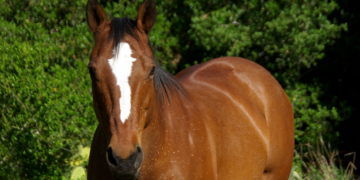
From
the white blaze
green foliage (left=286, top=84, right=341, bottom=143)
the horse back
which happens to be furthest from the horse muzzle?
green foliage (left=286, top=84, right=341, bottom=143)

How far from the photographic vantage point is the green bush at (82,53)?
4008mm

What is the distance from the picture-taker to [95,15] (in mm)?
1973

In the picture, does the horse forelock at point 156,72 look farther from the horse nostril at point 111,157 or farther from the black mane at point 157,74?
the horse nostril at point 111,157

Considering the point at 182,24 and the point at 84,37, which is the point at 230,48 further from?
the point at 84,37

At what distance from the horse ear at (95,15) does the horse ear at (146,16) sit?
0.68 feet

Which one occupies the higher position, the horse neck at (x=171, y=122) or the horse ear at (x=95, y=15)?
the horse ear at (x=95, y=15)

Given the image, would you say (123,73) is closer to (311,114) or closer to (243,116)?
(243,116)

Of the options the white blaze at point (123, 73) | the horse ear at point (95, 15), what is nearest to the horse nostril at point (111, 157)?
the white blaze at point (123, 73)

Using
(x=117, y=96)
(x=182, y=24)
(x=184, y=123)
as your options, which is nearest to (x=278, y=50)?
(x=182, y=24)

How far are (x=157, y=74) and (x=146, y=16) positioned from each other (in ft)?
1.17

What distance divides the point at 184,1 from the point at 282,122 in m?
2.64

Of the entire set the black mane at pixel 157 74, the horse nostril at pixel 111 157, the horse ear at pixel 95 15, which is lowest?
the horse nostril at pixel 111 157

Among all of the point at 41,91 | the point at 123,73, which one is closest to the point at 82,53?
the point at 41,91

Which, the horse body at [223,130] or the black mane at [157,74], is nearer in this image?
the black mane at [157,74]
